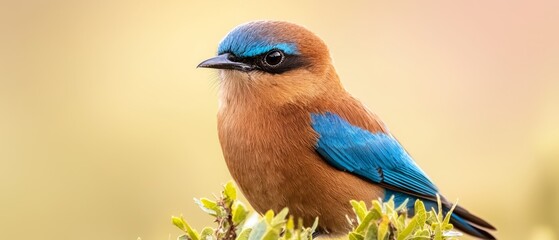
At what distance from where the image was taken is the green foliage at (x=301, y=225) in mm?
3129

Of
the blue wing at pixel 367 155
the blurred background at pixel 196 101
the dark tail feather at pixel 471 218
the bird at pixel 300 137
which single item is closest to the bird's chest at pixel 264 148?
the bird at pixel 300 137

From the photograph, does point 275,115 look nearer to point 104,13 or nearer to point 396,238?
point 396,238

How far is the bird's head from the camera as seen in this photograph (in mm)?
5242

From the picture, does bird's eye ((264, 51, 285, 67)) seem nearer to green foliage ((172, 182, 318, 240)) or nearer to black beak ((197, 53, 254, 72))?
black beak ((197, 53, 254, 72))

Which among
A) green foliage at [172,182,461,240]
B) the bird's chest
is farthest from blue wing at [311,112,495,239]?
green foliage at [172,182,461,240]

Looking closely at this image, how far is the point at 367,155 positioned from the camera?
5.55 metres

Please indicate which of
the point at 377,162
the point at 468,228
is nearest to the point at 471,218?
the point at 468,228

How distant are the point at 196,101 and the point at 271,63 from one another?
3.56 meters

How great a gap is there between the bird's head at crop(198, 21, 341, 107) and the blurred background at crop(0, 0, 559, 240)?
40cm

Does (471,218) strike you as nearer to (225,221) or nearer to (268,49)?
(268,49)

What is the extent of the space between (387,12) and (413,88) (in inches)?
53.4

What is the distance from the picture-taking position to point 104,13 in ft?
36.1

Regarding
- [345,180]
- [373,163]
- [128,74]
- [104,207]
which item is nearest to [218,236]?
[345,180]

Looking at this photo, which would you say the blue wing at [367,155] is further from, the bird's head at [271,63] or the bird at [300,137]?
the bird's head at [271,63]
